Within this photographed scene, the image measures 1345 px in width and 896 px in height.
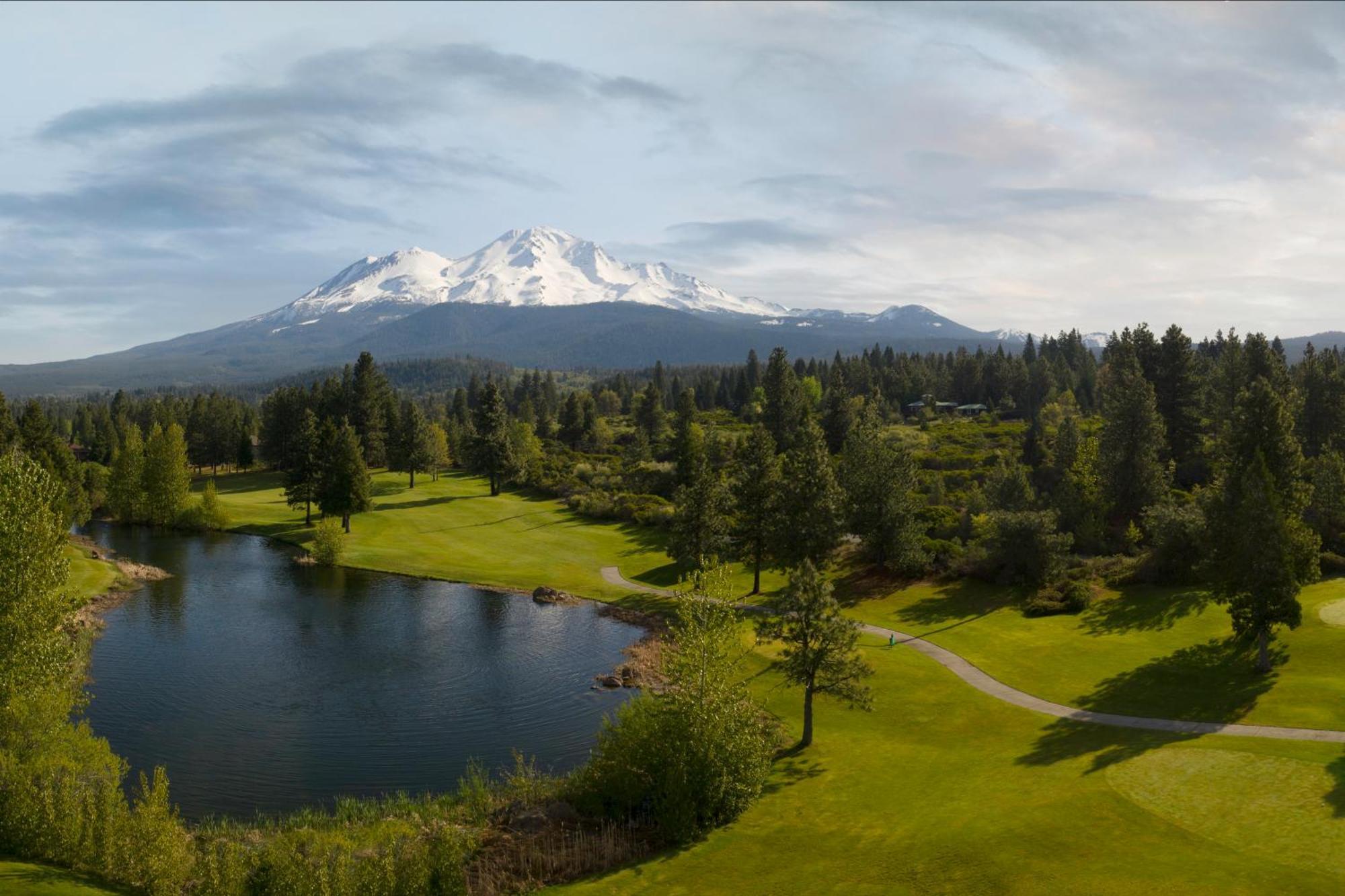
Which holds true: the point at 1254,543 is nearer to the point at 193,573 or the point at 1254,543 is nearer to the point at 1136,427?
the point at 1136,427

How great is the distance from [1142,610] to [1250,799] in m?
26.6

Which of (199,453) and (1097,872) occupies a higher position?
(199,453)

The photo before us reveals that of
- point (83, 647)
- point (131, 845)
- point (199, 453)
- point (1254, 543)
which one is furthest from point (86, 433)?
point (1254, 543)

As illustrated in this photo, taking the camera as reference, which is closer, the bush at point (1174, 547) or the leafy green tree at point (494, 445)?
the bush at point (1174, 547)

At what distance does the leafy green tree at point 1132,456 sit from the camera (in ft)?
246

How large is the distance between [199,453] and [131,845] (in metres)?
135

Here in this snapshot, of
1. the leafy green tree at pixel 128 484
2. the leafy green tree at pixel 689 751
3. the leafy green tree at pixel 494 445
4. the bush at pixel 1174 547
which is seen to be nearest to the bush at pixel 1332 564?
the bush at pixel 1174 547

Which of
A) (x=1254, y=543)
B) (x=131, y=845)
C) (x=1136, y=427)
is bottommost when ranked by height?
(x=131, y=845)

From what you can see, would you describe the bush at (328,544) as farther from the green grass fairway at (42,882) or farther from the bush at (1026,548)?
the bush at (1026,548)

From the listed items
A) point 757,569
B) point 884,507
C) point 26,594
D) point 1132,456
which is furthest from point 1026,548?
point 26,594

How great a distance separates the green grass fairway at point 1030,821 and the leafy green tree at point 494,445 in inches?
3264

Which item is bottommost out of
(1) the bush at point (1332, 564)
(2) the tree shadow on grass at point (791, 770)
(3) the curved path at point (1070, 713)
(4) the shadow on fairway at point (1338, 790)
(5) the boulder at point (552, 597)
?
(2) the tree shadow on grass at point (791, 770)

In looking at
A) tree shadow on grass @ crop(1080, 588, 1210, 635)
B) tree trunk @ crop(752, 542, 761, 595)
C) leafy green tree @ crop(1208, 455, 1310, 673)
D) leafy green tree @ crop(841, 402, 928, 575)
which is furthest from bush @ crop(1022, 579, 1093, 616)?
tree trunk @ crop(752, 542, 761, 595)

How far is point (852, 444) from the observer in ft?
255
